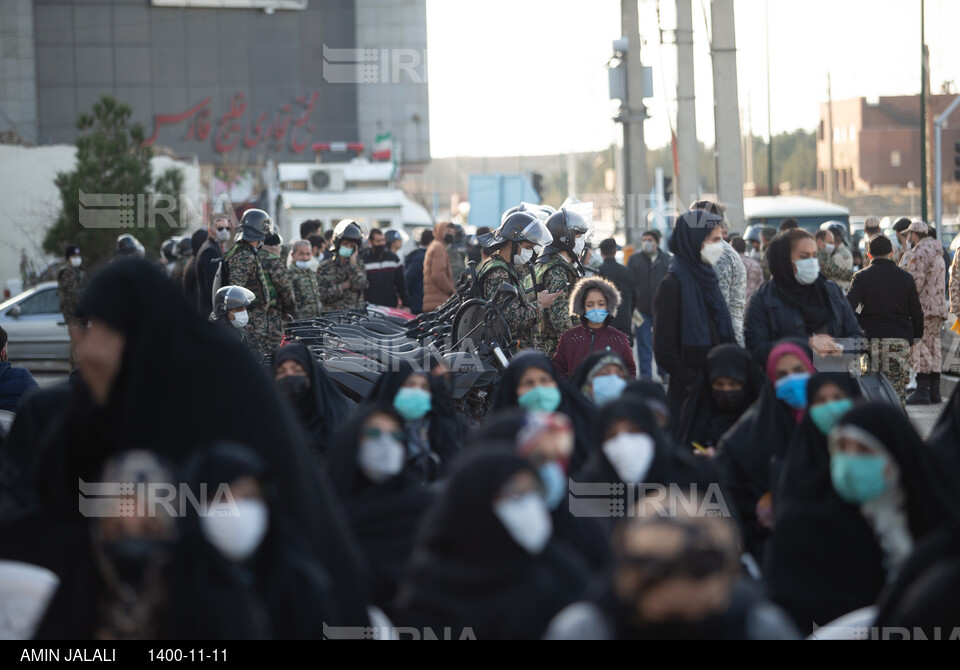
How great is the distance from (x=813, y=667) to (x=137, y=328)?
197 cm

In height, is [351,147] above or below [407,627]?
above

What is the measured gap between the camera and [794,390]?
5406 mm

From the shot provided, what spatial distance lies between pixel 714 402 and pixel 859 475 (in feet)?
6.49

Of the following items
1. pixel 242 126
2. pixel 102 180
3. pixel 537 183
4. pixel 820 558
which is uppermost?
pixel 242 126

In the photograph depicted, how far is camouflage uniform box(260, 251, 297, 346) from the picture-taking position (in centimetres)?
1036

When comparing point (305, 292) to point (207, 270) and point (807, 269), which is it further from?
point (807, 269)

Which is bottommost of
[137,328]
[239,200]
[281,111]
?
[137,328]

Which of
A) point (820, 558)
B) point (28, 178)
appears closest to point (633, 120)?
point (820, 558)

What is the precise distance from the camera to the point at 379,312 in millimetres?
12609

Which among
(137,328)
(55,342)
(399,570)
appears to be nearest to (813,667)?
(399,570)

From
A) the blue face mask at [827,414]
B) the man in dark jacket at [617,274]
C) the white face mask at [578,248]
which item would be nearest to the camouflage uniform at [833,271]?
the man in dark jacket at [617,274]

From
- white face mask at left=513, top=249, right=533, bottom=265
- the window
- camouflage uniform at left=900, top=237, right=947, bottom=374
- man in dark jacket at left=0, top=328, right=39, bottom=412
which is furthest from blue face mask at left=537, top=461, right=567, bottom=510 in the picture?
the window

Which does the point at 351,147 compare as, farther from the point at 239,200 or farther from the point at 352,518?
the point at 352,518

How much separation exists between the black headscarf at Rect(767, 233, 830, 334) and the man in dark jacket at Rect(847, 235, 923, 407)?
3.45 meters
